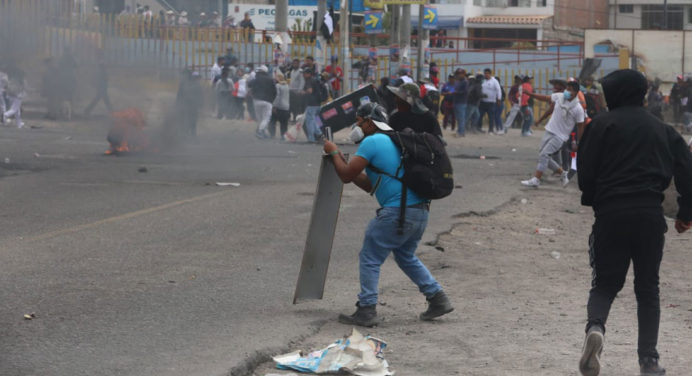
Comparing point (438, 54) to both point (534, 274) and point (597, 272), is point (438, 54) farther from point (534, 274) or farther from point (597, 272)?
point (597, 272)

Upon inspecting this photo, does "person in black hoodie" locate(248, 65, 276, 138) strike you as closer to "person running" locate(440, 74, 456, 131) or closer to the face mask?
"person running" locate(440, 74, 456, 131)

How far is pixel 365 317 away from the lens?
6.94 metres

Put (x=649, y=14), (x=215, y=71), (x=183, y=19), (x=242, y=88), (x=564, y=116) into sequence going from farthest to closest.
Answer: (x=649, y=14) → (x=242, y=88) → (x=215, y=71) → (x=183, y=19) → (x=564, y=116)

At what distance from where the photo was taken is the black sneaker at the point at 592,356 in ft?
17.4

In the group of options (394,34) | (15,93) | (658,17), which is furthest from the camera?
(658,17)

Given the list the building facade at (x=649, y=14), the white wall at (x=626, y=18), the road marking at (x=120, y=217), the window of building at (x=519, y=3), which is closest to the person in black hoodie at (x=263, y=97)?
the road marking at (x=120, y=217)

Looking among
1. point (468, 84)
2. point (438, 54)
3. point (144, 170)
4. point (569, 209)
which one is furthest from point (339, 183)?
point (438, 54)

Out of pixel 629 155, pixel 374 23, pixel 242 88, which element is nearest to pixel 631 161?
pixel 629 155

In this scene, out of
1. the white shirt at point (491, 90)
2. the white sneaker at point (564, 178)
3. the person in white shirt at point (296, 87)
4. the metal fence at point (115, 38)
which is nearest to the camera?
the metal fence at point (115, 38)

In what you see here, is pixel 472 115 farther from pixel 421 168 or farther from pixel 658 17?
pixel 658 17

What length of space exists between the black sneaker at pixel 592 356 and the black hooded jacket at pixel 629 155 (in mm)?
658

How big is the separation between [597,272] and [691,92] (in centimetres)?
3117

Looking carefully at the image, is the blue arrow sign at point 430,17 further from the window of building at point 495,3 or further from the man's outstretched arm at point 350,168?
the man's outstretched arm at point 350,168

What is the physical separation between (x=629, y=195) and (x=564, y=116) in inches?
409
